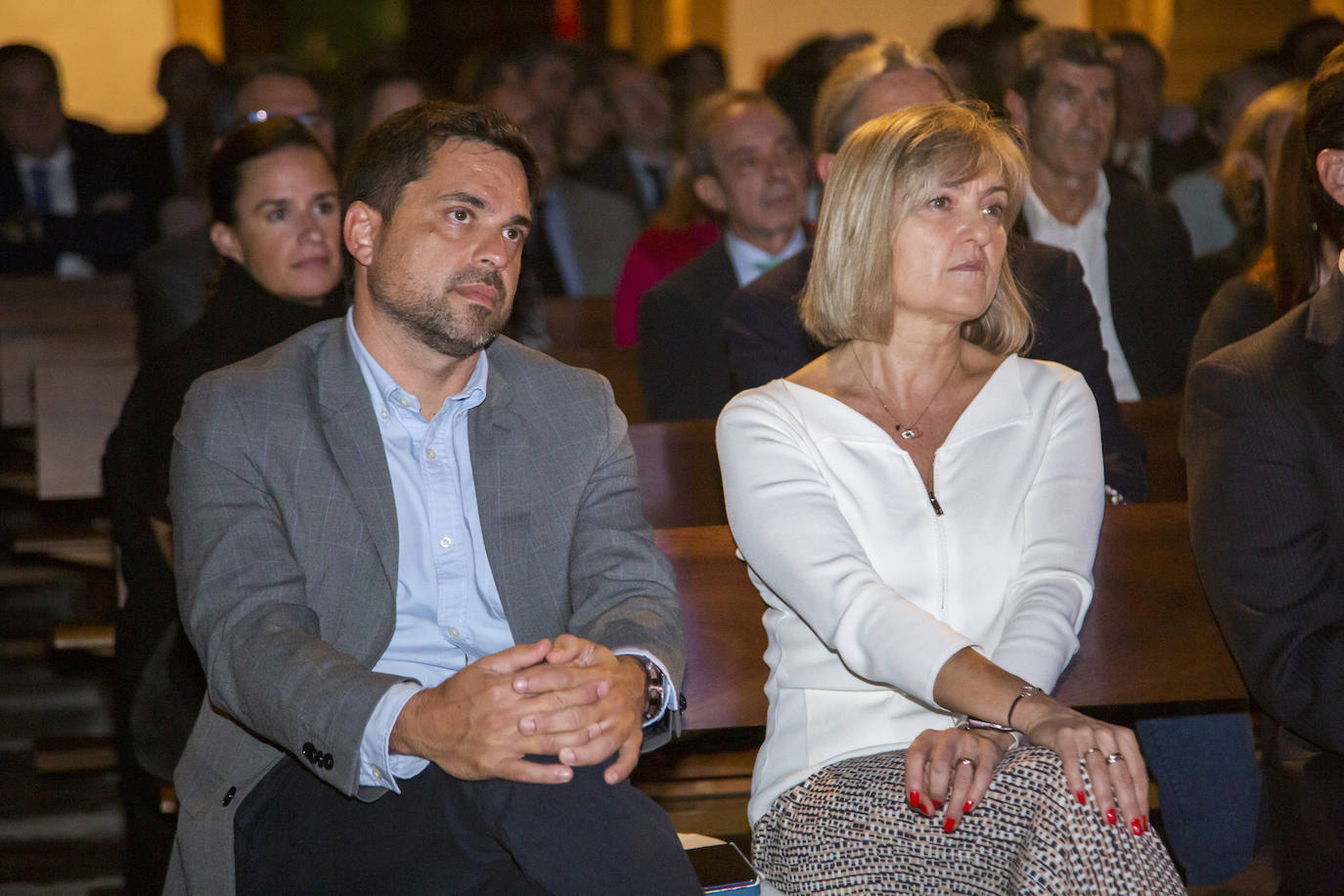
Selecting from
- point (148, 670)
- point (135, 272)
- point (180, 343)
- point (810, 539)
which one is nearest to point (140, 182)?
point (135, 272)

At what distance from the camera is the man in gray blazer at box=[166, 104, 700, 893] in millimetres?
1795

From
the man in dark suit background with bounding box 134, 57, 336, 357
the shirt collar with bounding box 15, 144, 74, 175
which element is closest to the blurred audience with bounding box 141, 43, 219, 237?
the shirt collar with bounding box 15, 144, 74, 175

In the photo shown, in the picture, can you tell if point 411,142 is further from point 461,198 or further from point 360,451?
point 360,451

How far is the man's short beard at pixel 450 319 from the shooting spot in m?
2.12

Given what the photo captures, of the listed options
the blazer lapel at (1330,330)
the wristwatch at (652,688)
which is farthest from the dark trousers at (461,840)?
the blazer lapel at (1330,330)

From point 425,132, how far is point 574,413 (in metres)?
0.45

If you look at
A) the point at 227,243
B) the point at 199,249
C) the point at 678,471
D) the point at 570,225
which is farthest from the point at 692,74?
the point at 678,471

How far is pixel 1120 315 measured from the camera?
369cm

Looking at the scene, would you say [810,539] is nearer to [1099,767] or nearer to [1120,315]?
[1099,767]

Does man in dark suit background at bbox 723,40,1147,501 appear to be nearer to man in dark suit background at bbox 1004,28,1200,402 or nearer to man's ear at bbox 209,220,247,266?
man in dark suit background at bbox 1004,28,1200,402

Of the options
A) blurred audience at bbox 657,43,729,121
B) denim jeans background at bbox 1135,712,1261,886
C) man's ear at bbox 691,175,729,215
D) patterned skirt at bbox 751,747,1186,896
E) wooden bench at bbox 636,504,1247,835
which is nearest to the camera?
patterned skirt at bbox 751,747,1186,896

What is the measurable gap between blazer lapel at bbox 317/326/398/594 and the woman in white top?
477 millimetres

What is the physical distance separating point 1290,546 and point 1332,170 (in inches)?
23.2

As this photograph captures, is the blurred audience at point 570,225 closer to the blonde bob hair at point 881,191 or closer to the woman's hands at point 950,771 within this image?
the blonde bob hair at point 881,191
